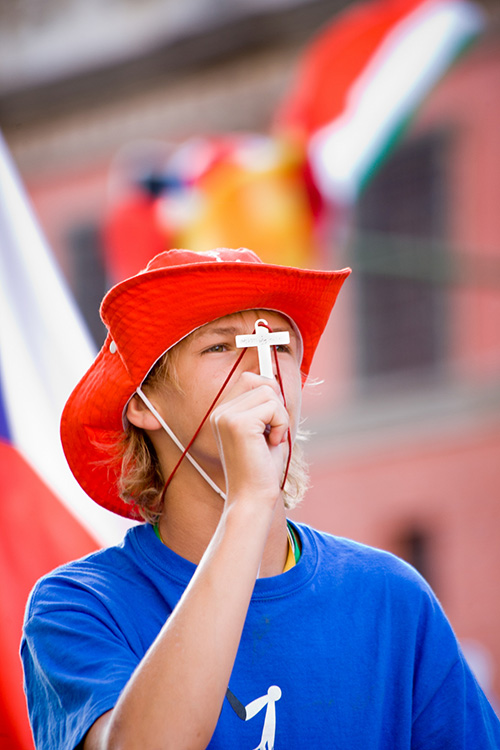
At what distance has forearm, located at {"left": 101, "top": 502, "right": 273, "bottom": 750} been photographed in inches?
58.5

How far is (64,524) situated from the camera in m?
2.71

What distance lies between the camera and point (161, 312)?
6.19 ft

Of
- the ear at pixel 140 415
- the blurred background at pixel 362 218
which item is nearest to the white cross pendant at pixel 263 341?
the ear at pixel 140 415

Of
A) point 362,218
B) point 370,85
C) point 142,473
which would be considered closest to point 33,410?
point 142,473

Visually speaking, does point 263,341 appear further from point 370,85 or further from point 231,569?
point 370,85


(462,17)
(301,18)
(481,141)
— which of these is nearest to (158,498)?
(462,17)

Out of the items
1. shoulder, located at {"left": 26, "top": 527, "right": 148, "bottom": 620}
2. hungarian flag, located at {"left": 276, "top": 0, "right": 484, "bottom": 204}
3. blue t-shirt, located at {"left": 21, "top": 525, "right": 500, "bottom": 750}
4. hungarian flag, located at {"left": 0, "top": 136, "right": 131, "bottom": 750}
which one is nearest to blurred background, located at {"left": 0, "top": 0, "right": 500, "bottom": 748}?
hungarian flag, located at {"left": 276, "top": 0, "right": 484, "bottom": 204}

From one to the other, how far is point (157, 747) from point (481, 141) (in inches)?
456

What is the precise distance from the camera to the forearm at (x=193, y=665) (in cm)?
149

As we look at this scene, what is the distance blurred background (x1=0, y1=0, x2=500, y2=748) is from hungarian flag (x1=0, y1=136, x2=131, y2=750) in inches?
227

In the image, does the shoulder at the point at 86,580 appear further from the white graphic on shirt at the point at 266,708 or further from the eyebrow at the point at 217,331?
the eyebrow at the point at 217,331

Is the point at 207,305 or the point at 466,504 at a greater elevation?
the point at 207,305

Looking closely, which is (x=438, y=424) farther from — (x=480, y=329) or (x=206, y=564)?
(x=206, y=564)

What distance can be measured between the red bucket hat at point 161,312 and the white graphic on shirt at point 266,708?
553 mm
